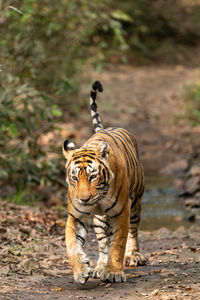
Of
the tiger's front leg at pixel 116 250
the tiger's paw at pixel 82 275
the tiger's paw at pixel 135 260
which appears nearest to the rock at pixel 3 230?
the tiger's paw at pixel 135 260

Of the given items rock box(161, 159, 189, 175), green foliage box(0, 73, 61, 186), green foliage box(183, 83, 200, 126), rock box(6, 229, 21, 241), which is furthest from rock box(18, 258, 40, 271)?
green foliage box(183, 83, 200, 126)

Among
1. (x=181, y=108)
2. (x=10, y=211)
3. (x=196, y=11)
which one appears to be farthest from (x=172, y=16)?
(x=10, y=211)

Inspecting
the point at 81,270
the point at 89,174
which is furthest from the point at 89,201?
the point at 81,270

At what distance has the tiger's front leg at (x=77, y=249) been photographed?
4.22m

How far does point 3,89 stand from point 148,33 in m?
12.7

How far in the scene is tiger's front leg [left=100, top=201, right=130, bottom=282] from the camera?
4441 millimetres

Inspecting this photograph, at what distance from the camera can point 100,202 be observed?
173 inches

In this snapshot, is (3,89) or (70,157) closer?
(70,157)

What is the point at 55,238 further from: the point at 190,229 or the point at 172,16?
the point at 172,16

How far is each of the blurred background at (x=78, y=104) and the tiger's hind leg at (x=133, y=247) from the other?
2091mm

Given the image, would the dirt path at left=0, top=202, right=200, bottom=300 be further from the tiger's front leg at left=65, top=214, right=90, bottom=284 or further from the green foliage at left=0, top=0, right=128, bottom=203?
the green foliage at left=0, top=0, right=128, bottom=203

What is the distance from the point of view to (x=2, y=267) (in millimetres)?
4609

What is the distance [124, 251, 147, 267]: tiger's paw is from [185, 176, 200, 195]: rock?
370cm

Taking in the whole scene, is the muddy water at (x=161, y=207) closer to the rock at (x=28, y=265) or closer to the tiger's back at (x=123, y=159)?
the tiger's back at (x=123, y=159)
